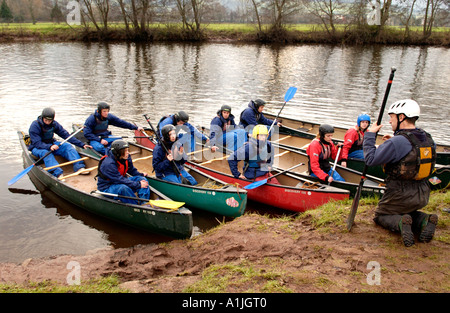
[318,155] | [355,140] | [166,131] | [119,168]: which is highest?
[166,131]

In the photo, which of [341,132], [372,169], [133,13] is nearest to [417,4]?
[133,13]

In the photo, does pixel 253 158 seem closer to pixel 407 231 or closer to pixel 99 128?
pixel 407 231

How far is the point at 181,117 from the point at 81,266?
4922mm

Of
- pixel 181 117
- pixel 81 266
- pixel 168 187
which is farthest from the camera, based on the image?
pixel 181 117

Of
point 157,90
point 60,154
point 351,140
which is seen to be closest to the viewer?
point 351,140

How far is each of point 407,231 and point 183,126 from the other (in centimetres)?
685

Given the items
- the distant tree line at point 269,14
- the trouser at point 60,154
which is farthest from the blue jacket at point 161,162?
the distant tree line at point 269,14

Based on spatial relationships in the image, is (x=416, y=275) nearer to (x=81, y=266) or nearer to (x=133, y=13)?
(x=81, y=266)

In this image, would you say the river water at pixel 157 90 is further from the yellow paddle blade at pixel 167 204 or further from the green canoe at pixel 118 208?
the yellow paddle blade at pixel 167 204

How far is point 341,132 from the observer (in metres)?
11.5

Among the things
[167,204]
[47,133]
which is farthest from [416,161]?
[47,133]

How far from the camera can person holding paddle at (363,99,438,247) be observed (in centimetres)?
440

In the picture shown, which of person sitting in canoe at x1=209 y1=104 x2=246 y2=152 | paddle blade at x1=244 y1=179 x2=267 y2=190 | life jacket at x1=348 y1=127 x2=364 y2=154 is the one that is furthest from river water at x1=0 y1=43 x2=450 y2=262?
life jacket at x1=348 y1=127 x2=364 y2=154

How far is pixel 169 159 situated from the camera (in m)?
7.99
